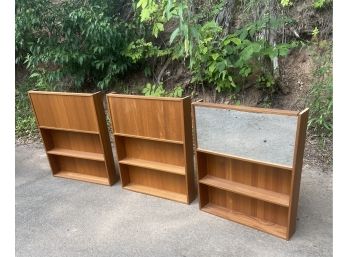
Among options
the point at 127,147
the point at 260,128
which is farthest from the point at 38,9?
the point at 260,128

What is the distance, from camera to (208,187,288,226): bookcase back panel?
7.90 ft

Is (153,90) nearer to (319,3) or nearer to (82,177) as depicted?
(82,177)

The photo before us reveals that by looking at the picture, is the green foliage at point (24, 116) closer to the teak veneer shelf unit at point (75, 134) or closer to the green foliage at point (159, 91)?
the teak veneer shelf unit at point (75, 134)

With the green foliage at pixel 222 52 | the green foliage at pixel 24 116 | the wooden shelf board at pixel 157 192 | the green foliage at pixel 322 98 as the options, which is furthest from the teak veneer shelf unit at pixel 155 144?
the green foliage at pixel 24 116

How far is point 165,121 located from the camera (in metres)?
2.65

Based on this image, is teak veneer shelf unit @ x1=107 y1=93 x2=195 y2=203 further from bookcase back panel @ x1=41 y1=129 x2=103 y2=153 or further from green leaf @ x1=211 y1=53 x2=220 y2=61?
green leaf @ x1=211 y1=53 x2=220 y2=61

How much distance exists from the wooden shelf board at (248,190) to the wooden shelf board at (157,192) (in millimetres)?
371

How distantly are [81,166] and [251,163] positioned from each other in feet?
6.52

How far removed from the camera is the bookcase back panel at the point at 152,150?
2.85 m

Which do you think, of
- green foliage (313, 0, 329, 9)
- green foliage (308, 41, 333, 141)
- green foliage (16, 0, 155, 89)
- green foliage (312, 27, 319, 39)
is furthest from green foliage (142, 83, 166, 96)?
green foliage (313, 0, 329, 9)

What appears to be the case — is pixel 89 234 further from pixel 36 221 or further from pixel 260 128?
pixel 260 128

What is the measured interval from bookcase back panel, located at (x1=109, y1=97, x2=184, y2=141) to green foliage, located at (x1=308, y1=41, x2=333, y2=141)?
171 centimetres

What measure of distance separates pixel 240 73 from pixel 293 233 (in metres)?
2.02

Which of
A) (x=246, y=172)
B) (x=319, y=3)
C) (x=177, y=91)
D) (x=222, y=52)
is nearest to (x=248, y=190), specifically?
(x=246, y=172)
